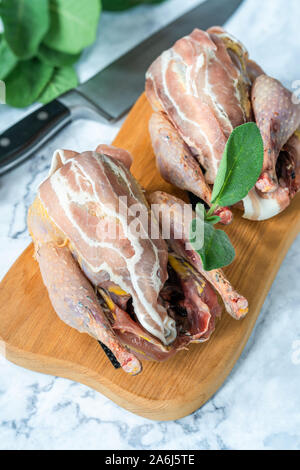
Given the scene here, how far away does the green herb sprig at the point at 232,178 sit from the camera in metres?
1.40

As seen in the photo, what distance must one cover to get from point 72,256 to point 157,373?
0.43 m

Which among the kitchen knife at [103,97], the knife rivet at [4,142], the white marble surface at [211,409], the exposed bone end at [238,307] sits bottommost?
the white marble surface at [211,409]

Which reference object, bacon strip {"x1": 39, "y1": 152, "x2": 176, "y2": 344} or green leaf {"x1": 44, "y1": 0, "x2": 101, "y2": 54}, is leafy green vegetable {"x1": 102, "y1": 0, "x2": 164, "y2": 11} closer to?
green leaf {"x1": 44, "y1": 0, "x2": 101, "y2": 54}

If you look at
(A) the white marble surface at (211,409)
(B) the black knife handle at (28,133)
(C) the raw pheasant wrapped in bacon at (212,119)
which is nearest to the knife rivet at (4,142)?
(B) the black knife handle at (28,133)

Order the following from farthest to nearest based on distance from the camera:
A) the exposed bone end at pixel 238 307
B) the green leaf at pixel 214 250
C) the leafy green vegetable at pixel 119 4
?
the leafy green vegetable at pixel 119 4 < the exposed bone end at pixel 238 307 < the green leaf at pixel 214 250

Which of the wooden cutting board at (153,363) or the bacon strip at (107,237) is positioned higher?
the bacon strip at (107,237)

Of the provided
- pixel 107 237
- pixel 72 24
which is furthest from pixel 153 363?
pixel 72 24

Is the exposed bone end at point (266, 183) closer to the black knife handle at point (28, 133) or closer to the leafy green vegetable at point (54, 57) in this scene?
the black knife handle at point (28, 133)

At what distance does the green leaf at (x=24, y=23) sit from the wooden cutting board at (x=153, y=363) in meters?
0.92

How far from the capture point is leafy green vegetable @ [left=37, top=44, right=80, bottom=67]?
2424 mm

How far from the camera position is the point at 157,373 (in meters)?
1.66

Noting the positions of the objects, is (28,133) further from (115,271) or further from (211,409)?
(211,409)

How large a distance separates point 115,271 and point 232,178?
42cm

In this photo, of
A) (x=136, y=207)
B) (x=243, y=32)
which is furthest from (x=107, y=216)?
(x=243, y=32)
